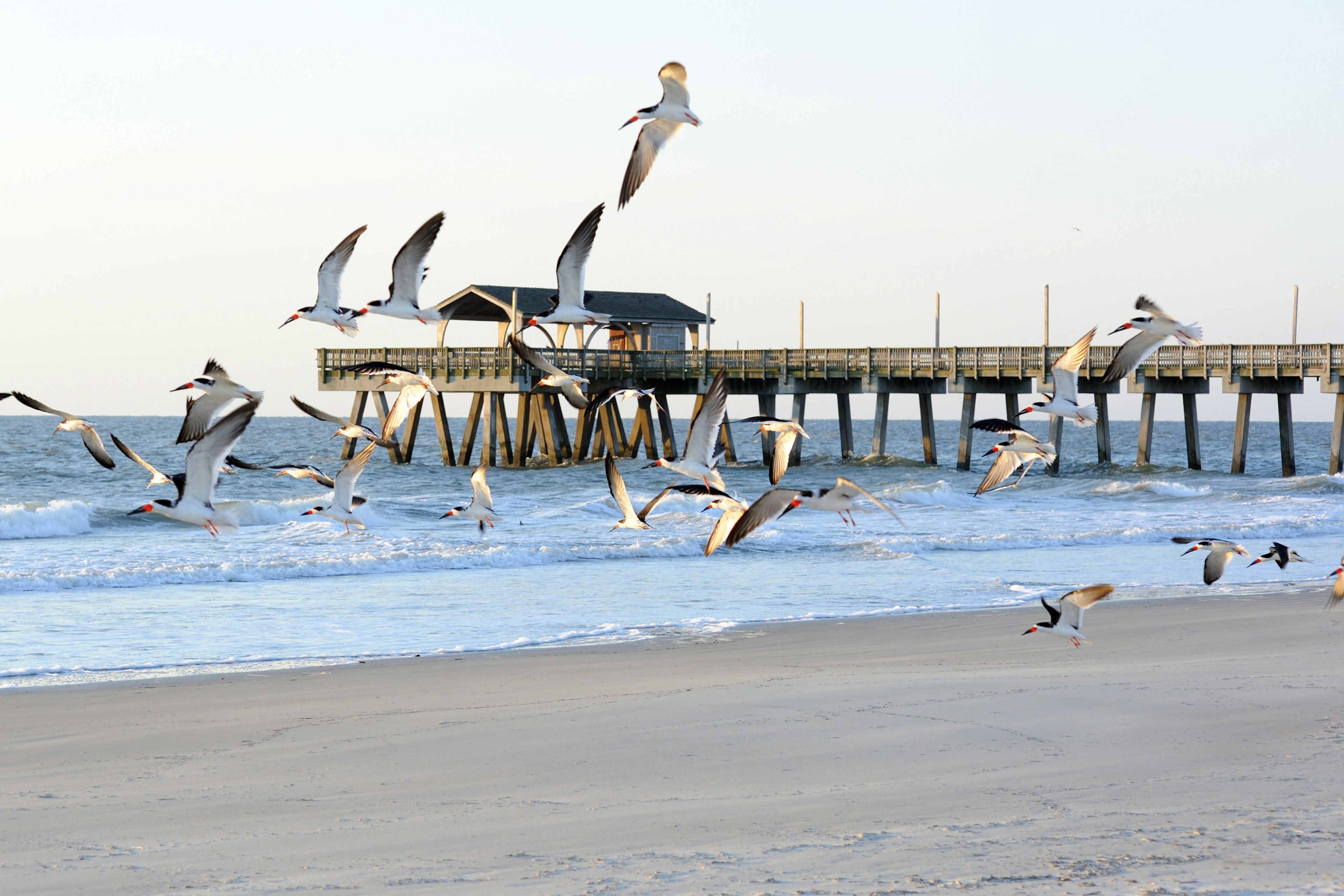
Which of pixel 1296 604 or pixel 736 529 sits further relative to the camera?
pixel 1296 604

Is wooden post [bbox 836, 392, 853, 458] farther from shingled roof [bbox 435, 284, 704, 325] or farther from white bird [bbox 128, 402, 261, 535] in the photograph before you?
white bird [bbox 128, 402, 261, 535]

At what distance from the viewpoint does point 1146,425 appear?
46125mm

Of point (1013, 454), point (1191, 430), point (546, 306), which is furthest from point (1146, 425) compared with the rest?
point (1013, 454)

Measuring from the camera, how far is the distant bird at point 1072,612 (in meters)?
11.0

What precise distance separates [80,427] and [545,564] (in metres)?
11.3

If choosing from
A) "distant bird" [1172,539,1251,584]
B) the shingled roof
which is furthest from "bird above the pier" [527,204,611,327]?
the shingled roof

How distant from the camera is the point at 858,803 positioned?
269 inches

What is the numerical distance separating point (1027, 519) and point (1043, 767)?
25141 millimetres

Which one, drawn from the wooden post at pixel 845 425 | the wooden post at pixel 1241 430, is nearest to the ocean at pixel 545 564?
the wooden post at pixel 1241 430

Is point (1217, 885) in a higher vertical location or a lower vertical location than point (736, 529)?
lower

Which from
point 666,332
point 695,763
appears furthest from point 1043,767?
point 666,332

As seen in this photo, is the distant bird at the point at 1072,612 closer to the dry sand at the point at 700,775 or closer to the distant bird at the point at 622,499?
the dry sand at the point at 700,775

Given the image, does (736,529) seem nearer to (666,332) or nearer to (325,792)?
(325,792)

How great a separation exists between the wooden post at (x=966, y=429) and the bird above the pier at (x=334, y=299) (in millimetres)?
36389
